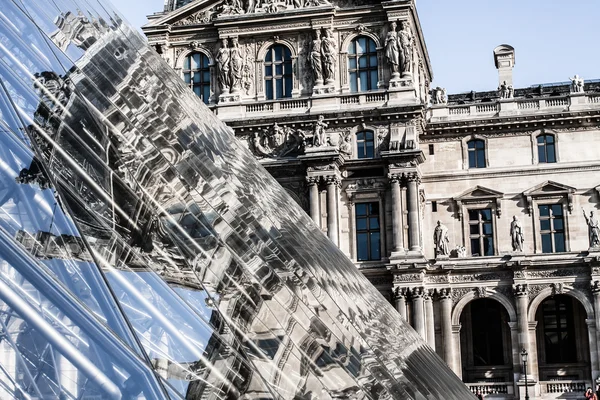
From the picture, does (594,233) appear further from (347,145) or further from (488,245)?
(347,145)

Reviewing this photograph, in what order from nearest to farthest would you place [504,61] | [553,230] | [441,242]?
[441,242], [553,230], [504,61]

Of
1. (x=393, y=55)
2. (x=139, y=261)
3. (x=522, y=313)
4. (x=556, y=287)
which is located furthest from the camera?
(x=393, y=55)

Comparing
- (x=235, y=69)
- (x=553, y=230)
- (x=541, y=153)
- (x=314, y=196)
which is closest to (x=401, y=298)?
(x=314, y=196)

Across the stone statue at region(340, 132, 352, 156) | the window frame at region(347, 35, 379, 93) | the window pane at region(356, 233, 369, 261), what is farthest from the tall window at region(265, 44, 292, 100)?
the window pane at region(356, 233, 369, 261)

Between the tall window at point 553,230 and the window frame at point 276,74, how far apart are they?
1151cm

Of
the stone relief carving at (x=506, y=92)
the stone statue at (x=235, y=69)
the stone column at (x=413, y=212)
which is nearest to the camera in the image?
the stone column at (x=413, y=212)

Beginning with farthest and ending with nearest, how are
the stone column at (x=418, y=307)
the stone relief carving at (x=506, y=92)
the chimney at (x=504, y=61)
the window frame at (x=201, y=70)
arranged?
the chimney at (x=504, y=61), the window frame at (x=201, y=70), the stone relief carving at (x=506, y=92), the stone column at (x=418, y=307)

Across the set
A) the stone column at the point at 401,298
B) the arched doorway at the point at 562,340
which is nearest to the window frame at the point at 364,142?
the stone column at the point at 401,298

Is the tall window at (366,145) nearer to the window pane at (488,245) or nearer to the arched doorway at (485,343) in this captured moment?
the window pane at (488,245)

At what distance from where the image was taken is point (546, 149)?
41.6 m

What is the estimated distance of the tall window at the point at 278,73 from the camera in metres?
41.9

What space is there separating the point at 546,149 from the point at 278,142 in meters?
11.0

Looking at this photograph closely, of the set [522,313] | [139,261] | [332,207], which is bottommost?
[139,261]

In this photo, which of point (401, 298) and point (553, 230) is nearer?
point (401, 298)
